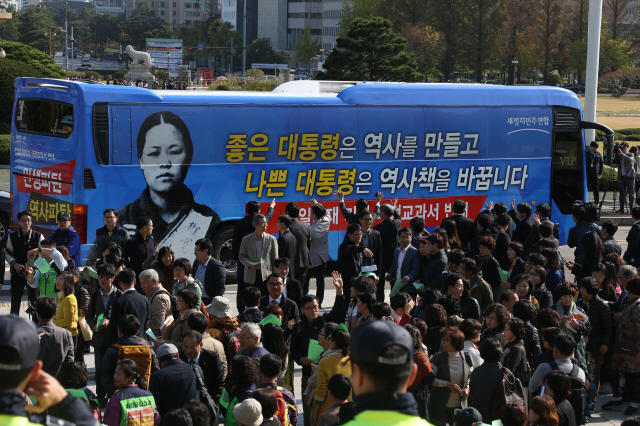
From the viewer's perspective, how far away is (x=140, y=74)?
249ft

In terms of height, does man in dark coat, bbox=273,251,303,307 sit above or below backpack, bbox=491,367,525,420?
above

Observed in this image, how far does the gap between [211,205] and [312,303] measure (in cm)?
579

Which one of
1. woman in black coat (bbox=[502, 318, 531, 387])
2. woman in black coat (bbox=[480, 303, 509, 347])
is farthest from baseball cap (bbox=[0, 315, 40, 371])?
woman in black coat (bbox=[480, 303, 509, 347])

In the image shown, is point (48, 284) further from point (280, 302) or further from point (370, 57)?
point (370, 57)

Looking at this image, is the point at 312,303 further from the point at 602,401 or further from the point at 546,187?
the point at 546,187

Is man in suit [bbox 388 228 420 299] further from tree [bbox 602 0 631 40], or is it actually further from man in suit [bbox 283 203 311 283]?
tree [bbox 602 0 631 40]

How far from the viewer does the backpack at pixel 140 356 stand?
5871mm

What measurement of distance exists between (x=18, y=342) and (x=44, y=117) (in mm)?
10380

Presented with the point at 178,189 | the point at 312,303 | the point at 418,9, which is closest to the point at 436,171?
the point at 178,189

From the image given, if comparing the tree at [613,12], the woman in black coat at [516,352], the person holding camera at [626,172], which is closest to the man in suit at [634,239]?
the woman in black coat at [516,352]

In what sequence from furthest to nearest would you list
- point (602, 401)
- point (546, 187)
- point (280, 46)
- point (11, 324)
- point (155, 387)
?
point (280, 46) < point (546, 187) < point (602, 401) < point (155, 387) < point (11, 324)

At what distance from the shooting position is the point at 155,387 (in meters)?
5.33

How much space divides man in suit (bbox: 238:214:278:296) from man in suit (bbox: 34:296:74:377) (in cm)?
344

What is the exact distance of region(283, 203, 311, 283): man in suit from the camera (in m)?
9.94
